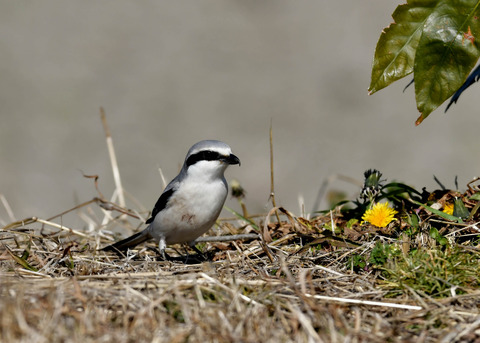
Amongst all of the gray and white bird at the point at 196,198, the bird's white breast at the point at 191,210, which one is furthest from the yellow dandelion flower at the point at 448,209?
the bird's white breast at the point at 191,210

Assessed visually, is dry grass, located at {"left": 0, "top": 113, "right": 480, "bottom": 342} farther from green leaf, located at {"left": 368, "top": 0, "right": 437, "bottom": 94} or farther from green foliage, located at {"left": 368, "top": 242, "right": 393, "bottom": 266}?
green leaf, located at {"left": 368, "top": 0, "right": 437, "bottom": 94}

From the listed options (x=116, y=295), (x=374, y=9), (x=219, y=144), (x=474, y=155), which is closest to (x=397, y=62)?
(x=219, y=144)

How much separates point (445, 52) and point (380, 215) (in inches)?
50.2

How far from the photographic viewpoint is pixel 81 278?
405cm

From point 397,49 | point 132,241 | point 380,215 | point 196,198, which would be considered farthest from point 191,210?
point 397,49

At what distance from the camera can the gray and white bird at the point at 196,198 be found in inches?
220

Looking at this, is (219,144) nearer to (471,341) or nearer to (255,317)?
(255,317)

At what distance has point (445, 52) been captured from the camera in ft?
14.3

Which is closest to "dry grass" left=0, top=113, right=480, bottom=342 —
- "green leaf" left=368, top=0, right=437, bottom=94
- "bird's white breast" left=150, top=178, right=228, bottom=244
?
"bird's white breast" left=150, top=178, right=228, bottom=244

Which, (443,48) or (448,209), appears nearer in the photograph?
(443,48)

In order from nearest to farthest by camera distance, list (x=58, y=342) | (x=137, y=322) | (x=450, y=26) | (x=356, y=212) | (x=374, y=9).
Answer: (x=58, y=342), (x=137, y=322), (x=450, y=26), (x=356, y=212), (x=374, y=9)

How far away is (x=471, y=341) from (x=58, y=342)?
209 centimetres

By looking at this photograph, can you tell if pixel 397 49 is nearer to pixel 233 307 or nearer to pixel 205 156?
pixel 205 156

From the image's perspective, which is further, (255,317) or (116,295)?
(116,295)
